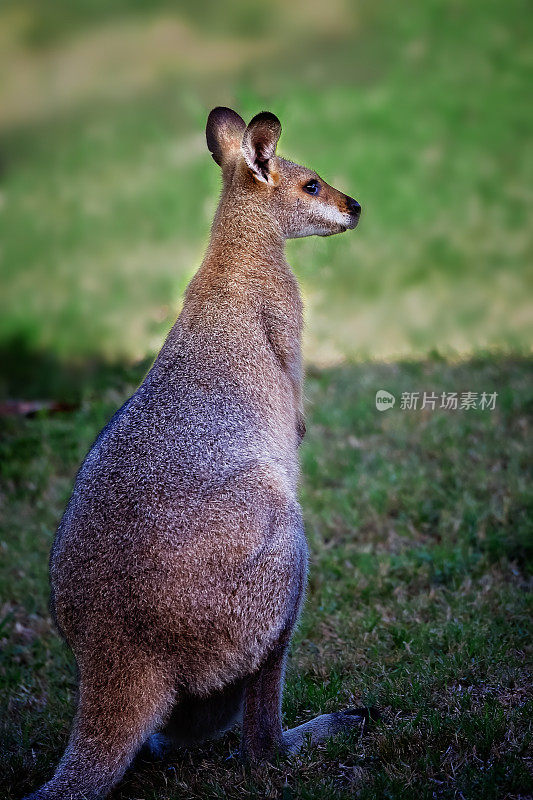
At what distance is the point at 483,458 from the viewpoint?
664 cm

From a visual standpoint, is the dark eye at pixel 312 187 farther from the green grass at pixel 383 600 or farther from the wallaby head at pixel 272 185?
the green grass at pixel 383 600

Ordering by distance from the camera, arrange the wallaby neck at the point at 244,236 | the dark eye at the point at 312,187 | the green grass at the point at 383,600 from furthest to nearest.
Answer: the dark eye at the point at 312,187 < the wallaby neck at the point at 244,236 < the green grass at the point at 383,600

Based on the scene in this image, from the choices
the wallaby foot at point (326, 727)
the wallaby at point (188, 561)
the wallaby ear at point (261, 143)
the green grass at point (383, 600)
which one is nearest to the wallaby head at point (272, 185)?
the wallaby ear at point (261, 143)

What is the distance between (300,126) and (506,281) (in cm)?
307

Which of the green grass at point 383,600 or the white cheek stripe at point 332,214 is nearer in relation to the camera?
the green grass at point 383,600

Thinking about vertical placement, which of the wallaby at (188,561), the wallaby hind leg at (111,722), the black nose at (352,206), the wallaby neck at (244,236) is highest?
the black nose at (352,206)

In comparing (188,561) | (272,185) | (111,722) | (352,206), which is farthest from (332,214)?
Answer: (111,722)

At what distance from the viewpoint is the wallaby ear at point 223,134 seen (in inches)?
178

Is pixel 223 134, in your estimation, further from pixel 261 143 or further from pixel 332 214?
pixel 332 214

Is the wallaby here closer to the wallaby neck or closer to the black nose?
the wallaby neck

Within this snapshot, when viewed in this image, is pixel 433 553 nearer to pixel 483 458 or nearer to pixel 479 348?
pixel 483 458

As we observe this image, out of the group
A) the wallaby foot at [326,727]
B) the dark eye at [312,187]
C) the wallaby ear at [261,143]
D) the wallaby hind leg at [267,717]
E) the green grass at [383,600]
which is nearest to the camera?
the wallaby hind leg at [267,717]

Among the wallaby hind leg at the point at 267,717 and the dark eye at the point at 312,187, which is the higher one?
the dark eye at the point at 312,187

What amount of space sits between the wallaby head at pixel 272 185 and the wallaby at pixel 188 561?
65 cm
